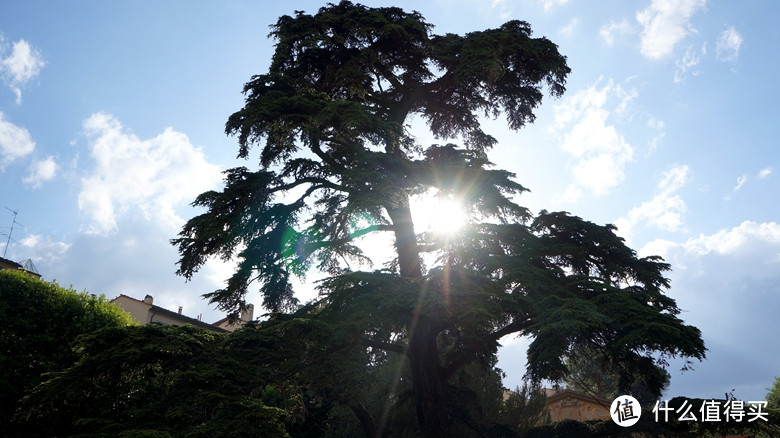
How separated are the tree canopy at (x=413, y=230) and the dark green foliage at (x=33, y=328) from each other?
4.36 metres

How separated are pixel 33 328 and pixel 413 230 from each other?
1218 centimetres

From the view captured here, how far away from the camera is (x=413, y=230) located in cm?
1811

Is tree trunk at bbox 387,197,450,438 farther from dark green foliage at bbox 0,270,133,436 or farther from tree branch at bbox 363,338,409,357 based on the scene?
dark green foliage at bbox 0,270,133,436

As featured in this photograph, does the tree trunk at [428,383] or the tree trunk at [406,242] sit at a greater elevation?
the tree trunk at [406,242]

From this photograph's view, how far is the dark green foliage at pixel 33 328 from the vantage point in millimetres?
15859

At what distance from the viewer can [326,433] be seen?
23.1m

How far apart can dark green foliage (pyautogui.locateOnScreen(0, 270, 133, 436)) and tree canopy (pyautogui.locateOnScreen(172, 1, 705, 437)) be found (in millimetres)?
4362

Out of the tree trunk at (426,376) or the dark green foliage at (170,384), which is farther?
the tree trunk at (426,376)

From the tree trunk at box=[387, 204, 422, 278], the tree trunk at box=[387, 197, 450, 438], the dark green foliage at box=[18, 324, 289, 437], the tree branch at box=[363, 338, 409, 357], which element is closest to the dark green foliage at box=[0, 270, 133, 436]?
the dark green foliage at box=[18, 324, 289, 437]

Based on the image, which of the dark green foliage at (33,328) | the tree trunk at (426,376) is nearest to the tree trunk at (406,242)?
the tree trunk at (426,376)

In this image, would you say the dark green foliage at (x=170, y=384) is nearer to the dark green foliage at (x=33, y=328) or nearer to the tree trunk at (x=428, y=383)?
the dark green foliage at (x=33, y=328)

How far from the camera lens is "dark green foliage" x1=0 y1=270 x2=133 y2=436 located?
52.0 ft

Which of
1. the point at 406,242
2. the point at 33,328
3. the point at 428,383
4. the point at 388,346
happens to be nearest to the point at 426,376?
the point at 428,383

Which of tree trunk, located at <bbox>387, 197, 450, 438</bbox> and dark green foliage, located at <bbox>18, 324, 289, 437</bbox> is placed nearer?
dark green foliage, located at <bbox>18, 324, 289, 437</bbox>
